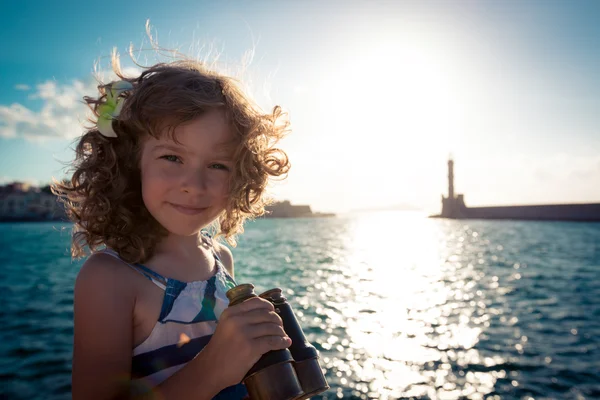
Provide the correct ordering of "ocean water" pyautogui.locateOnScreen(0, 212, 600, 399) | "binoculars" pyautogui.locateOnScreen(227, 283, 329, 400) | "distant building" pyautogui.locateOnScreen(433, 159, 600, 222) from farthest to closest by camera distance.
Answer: "distant building" pyautogui.locateOnScreen(433, 159, 600, 222) < "ocean water" pyautogui.locateOnScreen(0, 212, 600, 399) < "binoculars" pyautogui.locateOnScreen(227, 283, 329, 400)

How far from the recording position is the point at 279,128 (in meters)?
1.84

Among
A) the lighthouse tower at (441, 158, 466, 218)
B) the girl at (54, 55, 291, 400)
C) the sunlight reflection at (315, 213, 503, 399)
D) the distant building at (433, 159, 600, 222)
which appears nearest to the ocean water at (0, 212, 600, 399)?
the sunlight reflection at (315, 213, 503, 399)

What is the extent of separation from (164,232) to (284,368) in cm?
72

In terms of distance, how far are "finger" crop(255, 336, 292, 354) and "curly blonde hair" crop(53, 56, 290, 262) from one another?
21.5 inches

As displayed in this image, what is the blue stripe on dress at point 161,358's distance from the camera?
133cm

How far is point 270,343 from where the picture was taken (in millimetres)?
1070

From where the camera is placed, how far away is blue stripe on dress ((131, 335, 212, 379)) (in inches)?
52.2

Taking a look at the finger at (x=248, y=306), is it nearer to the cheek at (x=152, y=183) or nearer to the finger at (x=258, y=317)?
the finger at (x=258, y=317)

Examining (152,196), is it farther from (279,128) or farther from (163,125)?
(279,128)

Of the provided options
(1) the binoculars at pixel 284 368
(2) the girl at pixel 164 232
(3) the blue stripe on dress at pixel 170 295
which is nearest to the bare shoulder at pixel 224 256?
(2) the girl at pixel 164 232

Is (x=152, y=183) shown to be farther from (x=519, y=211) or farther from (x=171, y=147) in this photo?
(x=519, y=211)

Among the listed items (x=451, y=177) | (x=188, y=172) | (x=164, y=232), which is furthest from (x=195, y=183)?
(x=451, y=177)

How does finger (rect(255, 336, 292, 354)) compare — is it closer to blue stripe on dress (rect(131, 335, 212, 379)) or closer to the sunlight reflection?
blue stripe on dress (rect(131, 335, 212, 379))

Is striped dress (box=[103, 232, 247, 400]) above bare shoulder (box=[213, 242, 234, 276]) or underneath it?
underneath
